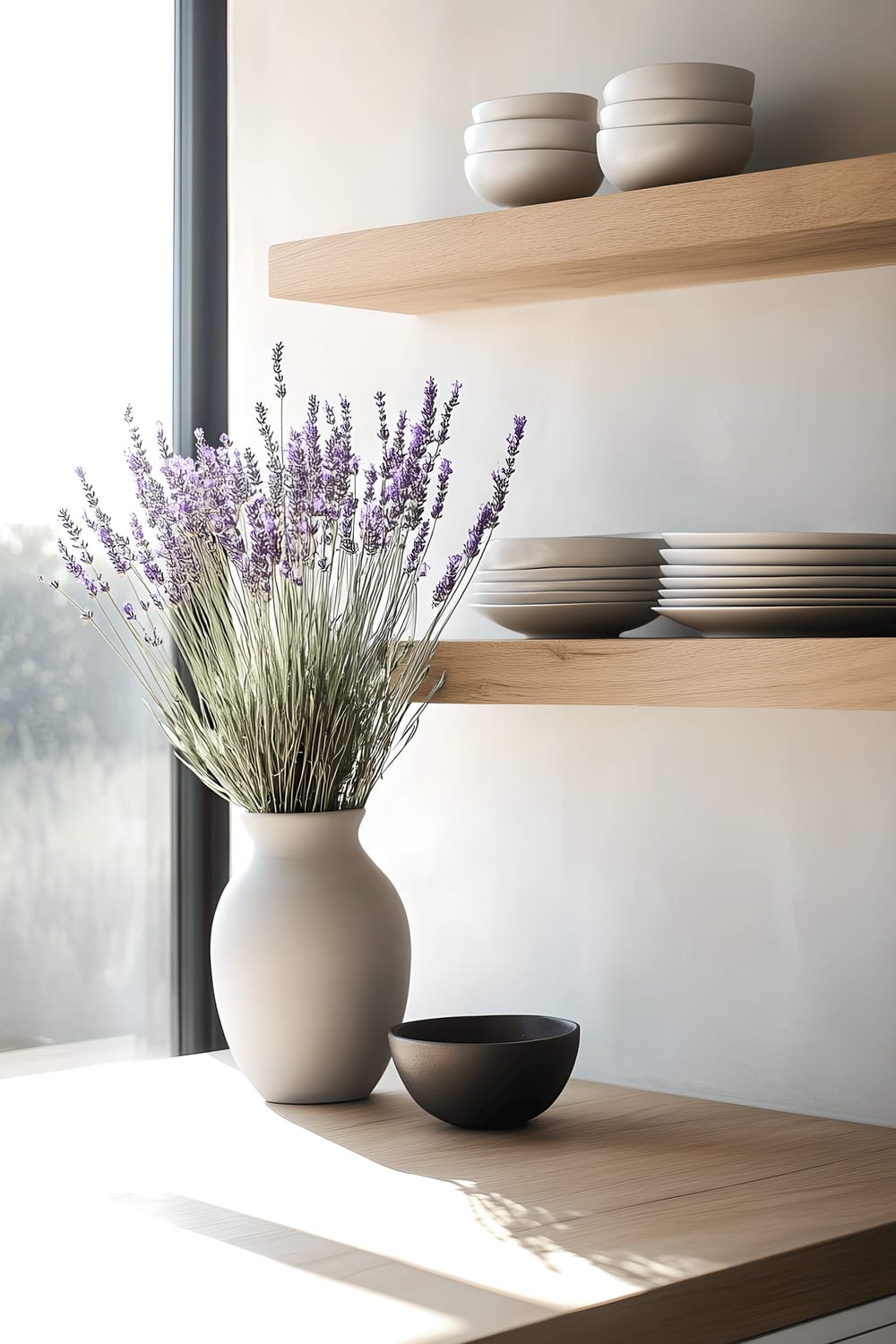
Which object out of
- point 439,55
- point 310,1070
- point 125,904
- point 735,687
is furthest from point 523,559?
point 125,904

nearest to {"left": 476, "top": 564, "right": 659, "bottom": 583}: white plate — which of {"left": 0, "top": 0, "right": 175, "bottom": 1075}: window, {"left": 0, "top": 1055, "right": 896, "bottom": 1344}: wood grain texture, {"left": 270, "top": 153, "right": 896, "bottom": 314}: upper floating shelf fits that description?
{"left": 270, "top": 153, "right": 896, "bottom": 314}: upper floating shelf

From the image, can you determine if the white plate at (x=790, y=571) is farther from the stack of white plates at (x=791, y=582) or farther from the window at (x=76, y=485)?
the window at (x=76, y=485)

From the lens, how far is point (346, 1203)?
135 centimetres

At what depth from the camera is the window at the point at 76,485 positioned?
6.89 ft

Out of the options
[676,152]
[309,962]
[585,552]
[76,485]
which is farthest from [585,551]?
[76,485]

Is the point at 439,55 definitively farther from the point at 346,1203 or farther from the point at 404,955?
the point at 346,1203

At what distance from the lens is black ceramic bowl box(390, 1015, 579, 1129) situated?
1.54 metres

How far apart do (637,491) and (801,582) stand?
0.41 metres

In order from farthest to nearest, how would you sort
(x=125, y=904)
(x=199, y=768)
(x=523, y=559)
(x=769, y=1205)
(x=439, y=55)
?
(x=125, y=904) → (x=439, y=55) → (x=199, y=768) → (x=523, y=559) → (x=769, y=1205)

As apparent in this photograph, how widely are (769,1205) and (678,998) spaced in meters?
0.47

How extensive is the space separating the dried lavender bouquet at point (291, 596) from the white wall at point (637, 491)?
0.73 feet

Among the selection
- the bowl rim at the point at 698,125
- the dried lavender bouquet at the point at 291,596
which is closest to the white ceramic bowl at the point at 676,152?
the bowl rim at the point at 698,125

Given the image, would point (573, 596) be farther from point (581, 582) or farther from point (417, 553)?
point (417, 553)

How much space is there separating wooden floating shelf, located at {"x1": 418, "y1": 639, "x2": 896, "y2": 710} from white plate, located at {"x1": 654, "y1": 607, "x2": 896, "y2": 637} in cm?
2
